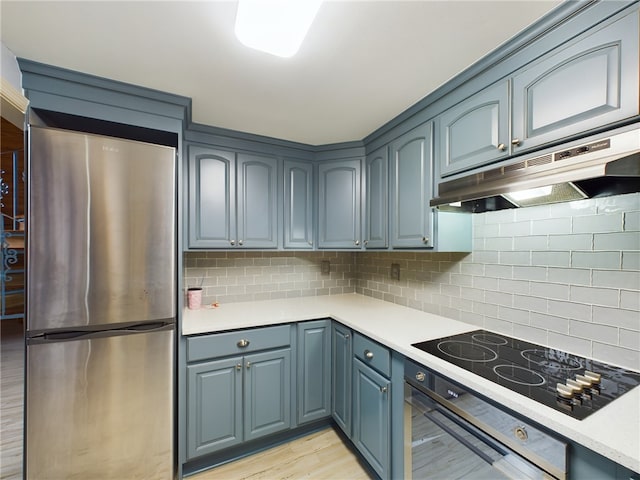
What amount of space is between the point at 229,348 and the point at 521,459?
147cm

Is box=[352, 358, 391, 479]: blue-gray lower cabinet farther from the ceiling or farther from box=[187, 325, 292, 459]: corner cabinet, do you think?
the ceiling

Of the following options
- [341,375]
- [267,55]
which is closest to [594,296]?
[341,375]

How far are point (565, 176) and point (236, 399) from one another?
2002mm

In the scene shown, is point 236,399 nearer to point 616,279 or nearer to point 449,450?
point 449,450

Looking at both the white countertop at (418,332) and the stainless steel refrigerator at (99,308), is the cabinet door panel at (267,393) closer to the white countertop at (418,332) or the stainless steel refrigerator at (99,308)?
the white countertop at (418,332)

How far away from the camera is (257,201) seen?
2.19 m

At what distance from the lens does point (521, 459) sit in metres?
0.88

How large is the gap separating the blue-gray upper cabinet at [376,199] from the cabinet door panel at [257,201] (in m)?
0.75

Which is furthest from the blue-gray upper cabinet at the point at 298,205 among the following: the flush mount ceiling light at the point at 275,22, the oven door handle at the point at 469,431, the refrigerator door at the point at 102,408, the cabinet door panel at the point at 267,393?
the oven door handle at the point at 469,431

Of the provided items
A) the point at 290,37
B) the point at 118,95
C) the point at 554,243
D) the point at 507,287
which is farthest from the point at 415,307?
the point at 118,95

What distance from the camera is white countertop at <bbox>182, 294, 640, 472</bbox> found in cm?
72

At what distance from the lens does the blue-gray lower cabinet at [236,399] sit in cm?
166

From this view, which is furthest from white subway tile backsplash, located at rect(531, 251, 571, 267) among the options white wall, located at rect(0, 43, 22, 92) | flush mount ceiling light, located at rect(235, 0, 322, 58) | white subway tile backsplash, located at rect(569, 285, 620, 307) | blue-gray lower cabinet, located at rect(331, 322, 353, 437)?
white wall, located at rect(0, 43, 22, 92)

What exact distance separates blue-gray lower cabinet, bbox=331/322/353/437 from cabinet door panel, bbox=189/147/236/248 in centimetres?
105
